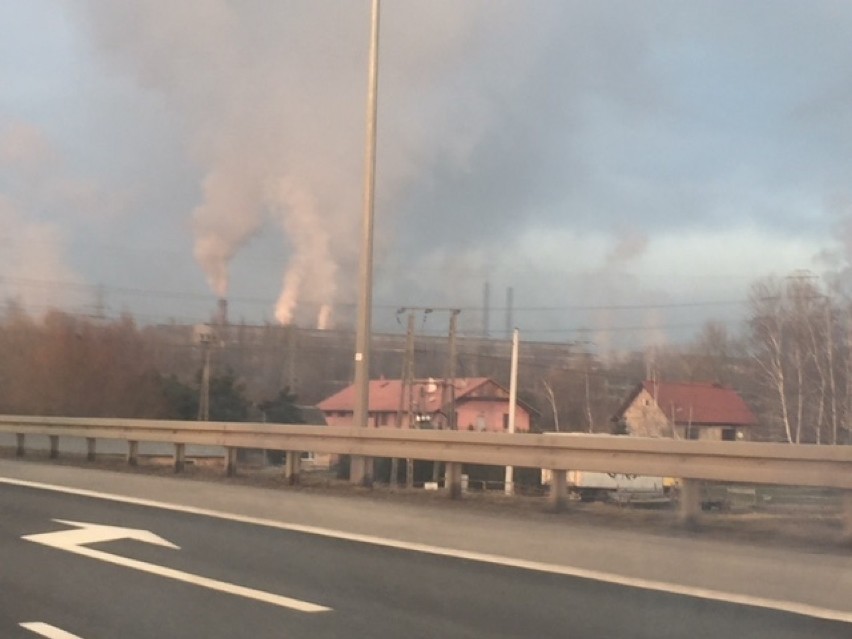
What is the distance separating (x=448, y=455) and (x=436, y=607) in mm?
6470

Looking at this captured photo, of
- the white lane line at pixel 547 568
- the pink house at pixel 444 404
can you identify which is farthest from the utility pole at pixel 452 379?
the white lane line at pixel 547 568

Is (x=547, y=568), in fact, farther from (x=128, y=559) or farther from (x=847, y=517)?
(x=128, y=559)

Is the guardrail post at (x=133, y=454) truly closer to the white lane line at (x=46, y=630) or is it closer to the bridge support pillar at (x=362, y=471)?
the bridge support pillar at (x=362, y=471)

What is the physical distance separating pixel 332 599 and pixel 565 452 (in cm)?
532

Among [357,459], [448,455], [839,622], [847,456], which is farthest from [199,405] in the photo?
[839,622]

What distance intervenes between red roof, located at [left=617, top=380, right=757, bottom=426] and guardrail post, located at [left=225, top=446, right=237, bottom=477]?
28.2ft

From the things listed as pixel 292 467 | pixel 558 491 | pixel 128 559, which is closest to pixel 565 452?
pixel 558 491

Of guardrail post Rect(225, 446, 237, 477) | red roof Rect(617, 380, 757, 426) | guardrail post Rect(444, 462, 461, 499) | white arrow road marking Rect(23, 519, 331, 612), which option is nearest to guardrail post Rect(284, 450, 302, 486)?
guardrail post Rect(225, 446, 237, 477)

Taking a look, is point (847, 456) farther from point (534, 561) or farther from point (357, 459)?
point (357, 459)

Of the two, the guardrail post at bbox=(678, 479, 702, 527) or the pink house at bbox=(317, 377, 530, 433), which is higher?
the pink house at bbox=(317, 377, 530, 433)

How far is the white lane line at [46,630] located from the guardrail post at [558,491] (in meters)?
7.18

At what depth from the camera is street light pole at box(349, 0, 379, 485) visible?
1617 cm

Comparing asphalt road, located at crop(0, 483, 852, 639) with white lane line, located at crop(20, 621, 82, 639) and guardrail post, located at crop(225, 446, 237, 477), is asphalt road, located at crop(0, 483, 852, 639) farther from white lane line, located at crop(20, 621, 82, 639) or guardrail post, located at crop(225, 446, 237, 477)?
guardrail post, located at crop(225, 446, 237, 477)

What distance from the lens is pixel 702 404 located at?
20172 mm
